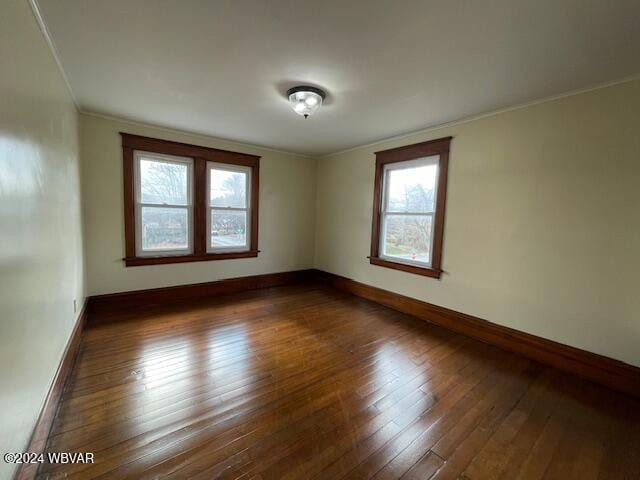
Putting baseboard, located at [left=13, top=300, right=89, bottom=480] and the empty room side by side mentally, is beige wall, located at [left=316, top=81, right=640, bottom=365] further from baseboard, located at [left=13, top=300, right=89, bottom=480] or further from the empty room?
baseboard, located at [left=13, top=300, right=89, bottom=480]

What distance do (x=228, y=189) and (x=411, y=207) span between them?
286cm

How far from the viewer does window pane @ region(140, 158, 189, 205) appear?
12.3 feet

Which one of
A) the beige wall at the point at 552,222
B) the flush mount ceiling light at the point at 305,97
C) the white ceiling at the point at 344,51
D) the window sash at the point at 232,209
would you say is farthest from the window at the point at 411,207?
the window sash at the point at 232,209

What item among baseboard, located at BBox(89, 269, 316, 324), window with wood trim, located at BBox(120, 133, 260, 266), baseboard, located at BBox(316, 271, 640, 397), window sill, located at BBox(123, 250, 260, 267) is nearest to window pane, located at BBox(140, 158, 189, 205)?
window with wood trim, located at BBox(120, 133, 260, 266)

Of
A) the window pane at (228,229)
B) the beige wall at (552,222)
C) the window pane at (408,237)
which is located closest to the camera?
the beige wall at (552,222)

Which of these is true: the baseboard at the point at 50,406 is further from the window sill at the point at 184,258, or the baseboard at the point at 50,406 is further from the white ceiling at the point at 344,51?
the white ceiling at the point at 344,51

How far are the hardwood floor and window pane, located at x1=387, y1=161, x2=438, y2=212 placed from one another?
1727 mm

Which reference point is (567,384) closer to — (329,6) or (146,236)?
(329,6)

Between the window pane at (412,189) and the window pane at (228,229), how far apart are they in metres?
2.44

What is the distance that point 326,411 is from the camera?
6.11 feet

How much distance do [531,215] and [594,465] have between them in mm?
1977

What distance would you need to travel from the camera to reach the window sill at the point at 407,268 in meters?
3.49

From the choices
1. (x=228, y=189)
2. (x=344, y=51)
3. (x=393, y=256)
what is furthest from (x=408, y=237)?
(x=228, y=189)

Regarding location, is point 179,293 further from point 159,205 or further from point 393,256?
point 393,256
